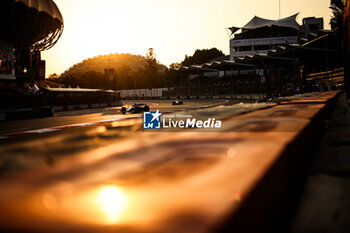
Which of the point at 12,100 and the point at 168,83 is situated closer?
the point at 12,100

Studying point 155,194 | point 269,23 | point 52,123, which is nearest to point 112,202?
point 155,194

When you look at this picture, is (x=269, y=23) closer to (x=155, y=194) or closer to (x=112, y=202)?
(x=155, y=194)

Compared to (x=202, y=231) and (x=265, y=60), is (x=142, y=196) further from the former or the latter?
(x=265, y=60)

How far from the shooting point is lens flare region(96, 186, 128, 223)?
4.33 feet

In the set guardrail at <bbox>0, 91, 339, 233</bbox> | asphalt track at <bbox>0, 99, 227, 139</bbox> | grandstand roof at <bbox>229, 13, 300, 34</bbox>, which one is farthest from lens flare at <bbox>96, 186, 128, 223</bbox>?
grandstand roof at <bbox>229, 13, 300, 34</bbox>

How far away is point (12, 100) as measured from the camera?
30297 mm

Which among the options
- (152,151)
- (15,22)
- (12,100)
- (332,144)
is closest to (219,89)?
(15,22)

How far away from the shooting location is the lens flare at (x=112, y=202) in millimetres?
1318

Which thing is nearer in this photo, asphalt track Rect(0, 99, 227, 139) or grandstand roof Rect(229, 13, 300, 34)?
asphalt track Rect(0, 99, 227, 139)

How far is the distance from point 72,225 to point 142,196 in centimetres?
43

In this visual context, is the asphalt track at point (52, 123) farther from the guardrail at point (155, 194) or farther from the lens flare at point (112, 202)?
the lens flare at point (112, 202)

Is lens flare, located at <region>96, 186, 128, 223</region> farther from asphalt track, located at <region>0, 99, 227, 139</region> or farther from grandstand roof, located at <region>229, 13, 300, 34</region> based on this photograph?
grandstand roof, located at <region>229, 13, 300, 34</region>

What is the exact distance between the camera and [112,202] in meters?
1.48

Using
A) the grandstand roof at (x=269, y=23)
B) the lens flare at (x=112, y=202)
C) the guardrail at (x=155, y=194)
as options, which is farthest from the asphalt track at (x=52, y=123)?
the grandstand roof at (x=269, y=23)
